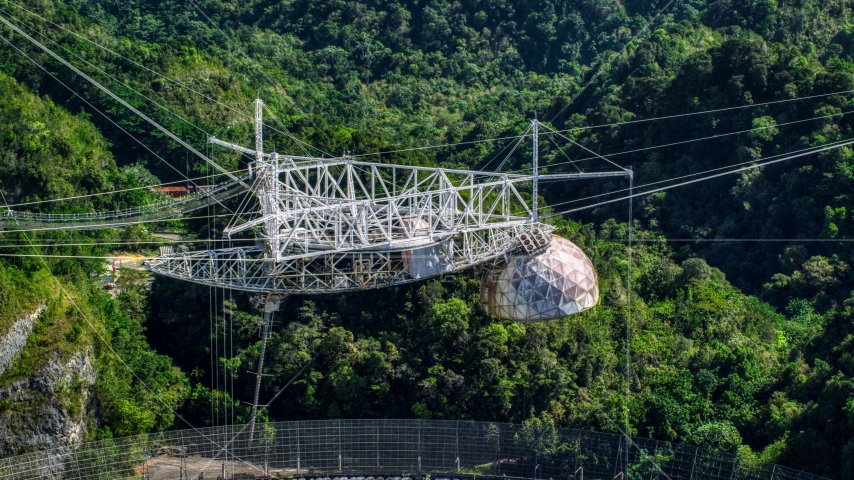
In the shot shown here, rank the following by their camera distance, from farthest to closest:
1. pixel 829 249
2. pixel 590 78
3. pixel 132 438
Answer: pixel 590 78 < pixel 829 249 < pixel 132 438

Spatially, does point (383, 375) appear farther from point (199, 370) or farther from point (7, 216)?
point (7, 216)

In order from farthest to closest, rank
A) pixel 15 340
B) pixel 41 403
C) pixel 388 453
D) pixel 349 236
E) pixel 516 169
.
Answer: pixel 516 169
pixel 349 236
pixel 15 340
pixel 41 403
pixel 388 453

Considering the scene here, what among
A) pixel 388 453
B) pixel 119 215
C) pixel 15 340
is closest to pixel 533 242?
pixel 388 453

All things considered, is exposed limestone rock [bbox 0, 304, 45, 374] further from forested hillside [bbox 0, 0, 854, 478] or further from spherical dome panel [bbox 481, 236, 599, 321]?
spherical dome panel [bbox 481, 236, 599, 321]

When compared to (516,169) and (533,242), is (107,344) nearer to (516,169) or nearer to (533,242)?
(533,242)

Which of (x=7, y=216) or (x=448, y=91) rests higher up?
(x=448, y=91)

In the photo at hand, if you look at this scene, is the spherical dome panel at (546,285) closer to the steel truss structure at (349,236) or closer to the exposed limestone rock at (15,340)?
the steel truss structure at (349,236)

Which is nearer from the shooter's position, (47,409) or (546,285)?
(546,285)

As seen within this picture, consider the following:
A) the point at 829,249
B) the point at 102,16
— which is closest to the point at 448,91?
the point at 102,16
